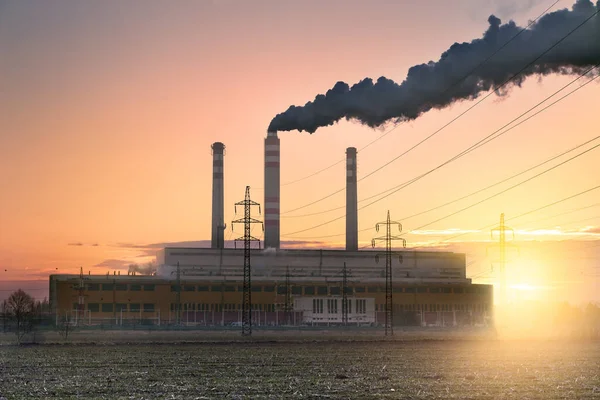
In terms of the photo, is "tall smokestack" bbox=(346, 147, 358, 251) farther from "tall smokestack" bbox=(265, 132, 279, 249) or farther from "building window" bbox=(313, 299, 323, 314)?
"building window" bbox=(313, 299, 323, 314)

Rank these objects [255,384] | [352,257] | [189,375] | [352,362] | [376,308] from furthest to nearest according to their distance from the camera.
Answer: [352,257]
[376,308]
[352,362]
[189,375]
[255,384]

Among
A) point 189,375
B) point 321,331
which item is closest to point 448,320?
point 321,331

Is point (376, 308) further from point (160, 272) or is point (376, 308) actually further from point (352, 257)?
point (160, 272)

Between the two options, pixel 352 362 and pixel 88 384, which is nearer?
pixel 88 384

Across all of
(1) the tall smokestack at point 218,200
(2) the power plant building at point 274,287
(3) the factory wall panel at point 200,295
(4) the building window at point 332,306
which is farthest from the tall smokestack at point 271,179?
(4) the building window at point 332,306

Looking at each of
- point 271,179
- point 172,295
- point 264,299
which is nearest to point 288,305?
point 264,299

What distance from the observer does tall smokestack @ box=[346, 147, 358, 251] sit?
387 feet

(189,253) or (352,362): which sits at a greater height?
(189,253)

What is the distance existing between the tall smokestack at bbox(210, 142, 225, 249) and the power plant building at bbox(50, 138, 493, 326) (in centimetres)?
12

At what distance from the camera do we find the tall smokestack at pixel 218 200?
118312mm

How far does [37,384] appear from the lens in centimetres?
3625

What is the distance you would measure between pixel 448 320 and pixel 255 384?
267 feet

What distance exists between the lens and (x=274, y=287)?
10919cm

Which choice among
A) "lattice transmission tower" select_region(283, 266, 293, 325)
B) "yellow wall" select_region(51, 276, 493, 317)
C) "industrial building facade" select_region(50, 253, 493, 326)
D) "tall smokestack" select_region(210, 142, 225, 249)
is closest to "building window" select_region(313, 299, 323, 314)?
"industrial building facade" select_region(50, 253, 493, 326)
